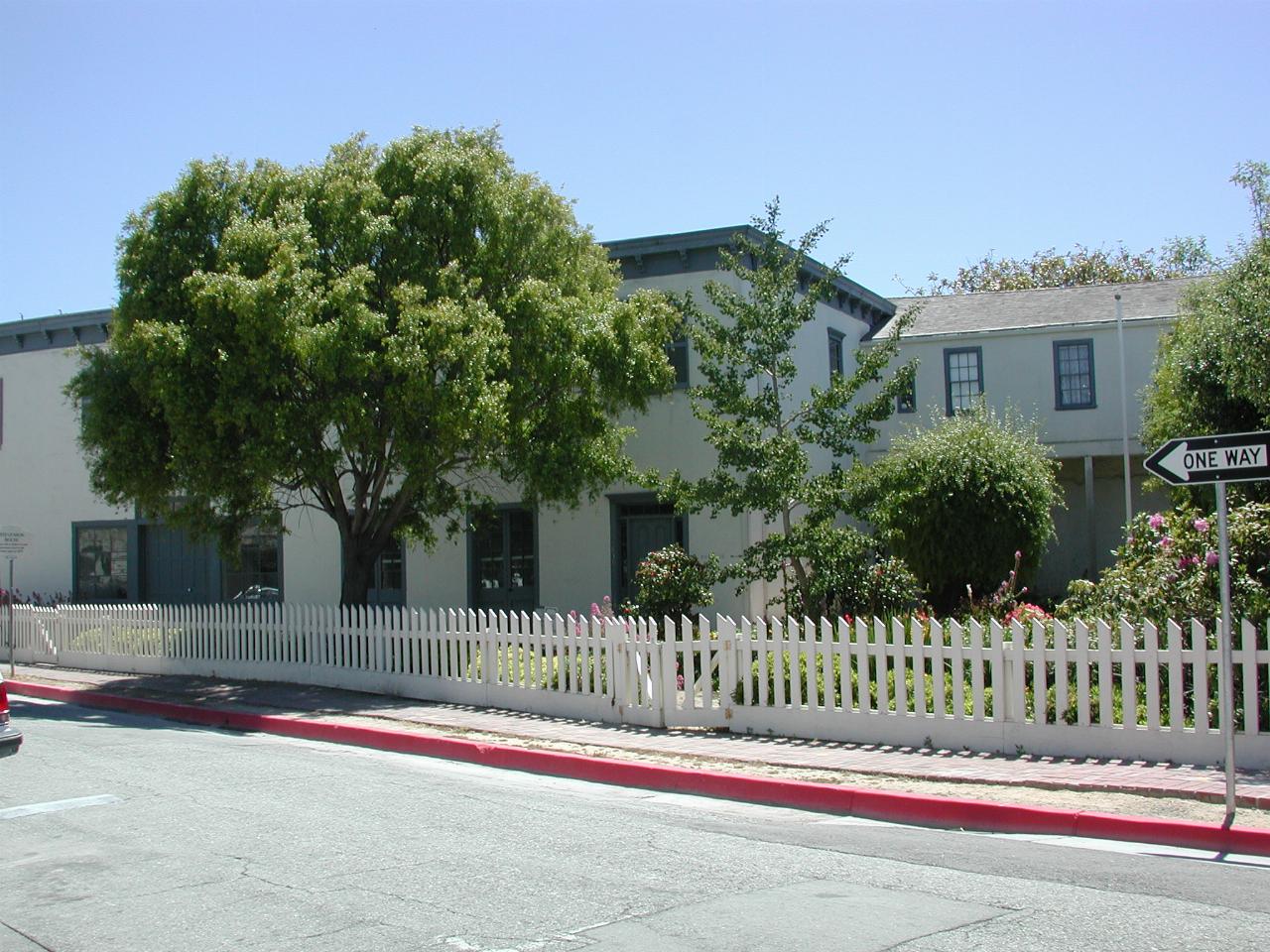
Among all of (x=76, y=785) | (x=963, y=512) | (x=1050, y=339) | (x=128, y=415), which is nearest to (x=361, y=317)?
(x=128, y=415)

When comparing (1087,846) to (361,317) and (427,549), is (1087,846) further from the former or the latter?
(427,549)

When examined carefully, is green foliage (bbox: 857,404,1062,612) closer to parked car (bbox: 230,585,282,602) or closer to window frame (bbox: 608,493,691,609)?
window frame (bbox: 608,493,691,609)

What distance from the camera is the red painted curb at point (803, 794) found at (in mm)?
7523

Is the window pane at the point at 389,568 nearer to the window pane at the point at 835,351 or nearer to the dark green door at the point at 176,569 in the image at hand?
the dark green door at the point at 176,569

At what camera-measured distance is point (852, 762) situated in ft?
32.9

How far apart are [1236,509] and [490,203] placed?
33.5ft

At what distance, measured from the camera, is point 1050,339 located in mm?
25641

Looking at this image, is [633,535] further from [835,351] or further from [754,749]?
[754,749]

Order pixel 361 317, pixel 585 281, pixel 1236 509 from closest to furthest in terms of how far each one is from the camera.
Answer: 1. pixel 1236 509
2. pixel 361 317
3. pixel 585 281

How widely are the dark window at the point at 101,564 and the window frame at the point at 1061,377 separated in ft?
67.6

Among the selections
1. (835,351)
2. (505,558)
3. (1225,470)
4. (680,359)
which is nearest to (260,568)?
(505,558)

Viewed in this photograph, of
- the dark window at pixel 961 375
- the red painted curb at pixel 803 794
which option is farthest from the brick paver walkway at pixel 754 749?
the dark window at pixel 961 375

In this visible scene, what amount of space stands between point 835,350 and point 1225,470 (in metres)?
16.6

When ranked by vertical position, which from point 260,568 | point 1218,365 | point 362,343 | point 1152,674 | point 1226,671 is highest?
point 362,343
